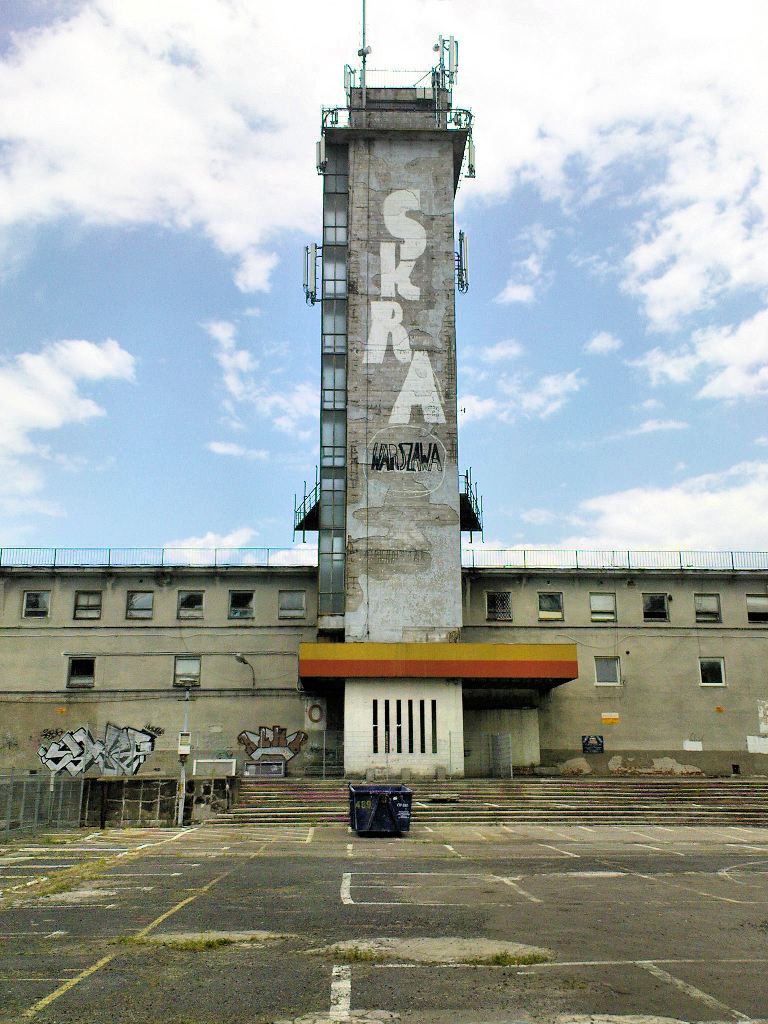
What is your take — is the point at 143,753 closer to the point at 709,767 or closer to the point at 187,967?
the point at 709,767

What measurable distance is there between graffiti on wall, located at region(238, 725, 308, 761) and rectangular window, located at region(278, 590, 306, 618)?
5095 millimetres

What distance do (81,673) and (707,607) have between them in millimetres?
29021

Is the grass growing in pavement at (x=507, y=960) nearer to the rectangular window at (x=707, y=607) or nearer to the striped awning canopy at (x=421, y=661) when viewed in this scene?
the striped awning canopy at (x=421, y=661)

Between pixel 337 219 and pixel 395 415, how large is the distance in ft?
34.8

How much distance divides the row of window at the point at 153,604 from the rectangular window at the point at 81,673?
6.66 feet

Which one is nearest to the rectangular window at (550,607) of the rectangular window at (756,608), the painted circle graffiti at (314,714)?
the rectangular window at (756,608)

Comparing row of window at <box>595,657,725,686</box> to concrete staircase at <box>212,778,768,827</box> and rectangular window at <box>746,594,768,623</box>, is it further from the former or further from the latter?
concrete staircase at <box>212,778,768,827</box>

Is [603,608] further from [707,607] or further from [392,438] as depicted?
[392,438]

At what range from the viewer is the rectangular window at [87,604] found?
42.8 m

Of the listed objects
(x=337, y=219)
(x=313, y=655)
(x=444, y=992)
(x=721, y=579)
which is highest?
(x=337, y=219)

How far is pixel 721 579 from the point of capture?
1741 inches

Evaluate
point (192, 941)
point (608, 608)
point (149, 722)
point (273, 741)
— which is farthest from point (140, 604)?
point (192, 941)

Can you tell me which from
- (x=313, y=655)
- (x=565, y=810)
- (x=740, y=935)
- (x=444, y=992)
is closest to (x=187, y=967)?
(x=444, y=992)

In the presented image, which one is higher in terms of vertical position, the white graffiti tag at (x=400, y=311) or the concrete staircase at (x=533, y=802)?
the white graffiti tag at (x=400, y=311)
